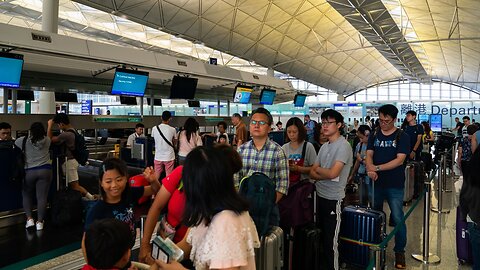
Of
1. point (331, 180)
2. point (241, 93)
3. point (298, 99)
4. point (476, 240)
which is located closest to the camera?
point (476, 240)

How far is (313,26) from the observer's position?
65.9ft

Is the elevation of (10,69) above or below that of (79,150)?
above

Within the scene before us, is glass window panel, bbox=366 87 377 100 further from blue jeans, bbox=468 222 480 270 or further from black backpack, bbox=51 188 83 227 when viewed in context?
blue jeans, bbox=468 222 480 270

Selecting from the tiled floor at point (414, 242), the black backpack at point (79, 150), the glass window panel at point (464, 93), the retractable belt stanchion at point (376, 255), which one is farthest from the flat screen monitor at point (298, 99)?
the glass window panel at point (464, 93)

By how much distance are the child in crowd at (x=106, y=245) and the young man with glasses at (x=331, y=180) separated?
2.22 meters

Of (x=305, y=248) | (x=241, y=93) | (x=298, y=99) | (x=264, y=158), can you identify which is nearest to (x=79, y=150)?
(x=264, y=158)

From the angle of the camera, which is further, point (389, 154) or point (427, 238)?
point (427, 238)

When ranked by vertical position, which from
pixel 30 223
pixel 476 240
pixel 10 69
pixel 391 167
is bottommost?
pixel 30 223

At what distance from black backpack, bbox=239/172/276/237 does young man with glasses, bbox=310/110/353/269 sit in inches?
43.1

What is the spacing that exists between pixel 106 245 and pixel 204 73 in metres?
9.39

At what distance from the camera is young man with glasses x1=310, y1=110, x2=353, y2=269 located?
350cm

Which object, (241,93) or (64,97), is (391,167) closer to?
(241,93)

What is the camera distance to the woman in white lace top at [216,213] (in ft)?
4.97

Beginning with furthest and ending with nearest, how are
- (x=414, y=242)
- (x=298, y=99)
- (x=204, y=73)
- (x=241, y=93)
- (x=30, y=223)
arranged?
1. (x=298, y=99)
2. (x=241, y=93)
3. (x=204, y=73)
4. (x=30, y=223)
5. (x=414, y=242)
